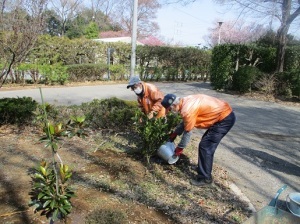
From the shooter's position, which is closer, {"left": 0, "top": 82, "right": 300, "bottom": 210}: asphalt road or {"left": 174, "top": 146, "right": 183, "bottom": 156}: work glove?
{"left": 174, "top": 146, "right": 183, "bottom": 156}: work glove

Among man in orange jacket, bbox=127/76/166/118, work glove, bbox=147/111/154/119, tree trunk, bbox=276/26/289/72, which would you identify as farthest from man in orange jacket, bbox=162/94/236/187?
tree trunk, bbox=276/26/289/72

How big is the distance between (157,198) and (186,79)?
57.3ft

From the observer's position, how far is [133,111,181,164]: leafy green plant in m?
4.24

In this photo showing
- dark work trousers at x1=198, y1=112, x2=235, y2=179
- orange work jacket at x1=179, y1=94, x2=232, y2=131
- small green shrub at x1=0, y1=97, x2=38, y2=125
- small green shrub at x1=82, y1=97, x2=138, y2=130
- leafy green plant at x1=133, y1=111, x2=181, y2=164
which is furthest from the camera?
small green shrub at x1=82, y1=97, x2=138, y2=130

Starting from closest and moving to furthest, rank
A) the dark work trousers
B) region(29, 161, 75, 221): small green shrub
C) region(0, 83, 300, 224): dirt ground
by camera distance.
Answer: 1. region(29, 161, 75, 221): small green shrub
2. region(0, 83, 300, 224): dirt ground
3. the dark work trousers

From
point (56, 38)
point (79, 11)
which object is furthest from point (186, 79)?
point (79, 11)

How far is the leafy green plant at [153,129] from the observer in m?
4.24

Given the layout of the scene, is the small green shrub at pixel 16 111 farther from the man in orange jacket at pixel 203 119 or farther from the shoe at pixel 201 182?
the shoe at pixel 201 182

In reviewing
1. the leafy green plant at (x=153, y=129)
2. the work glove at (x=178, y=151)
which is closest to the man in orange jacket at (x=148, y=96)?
the leafy green plant at (x=153, y=129)

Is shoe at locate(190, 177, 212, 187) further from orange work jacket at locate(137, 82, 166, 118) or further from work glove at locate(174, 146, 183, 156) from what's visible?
orange work jacket at locate(137, 82, 166, 118)

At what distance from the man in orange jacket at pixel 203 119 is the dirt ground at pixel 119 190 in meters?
0.34

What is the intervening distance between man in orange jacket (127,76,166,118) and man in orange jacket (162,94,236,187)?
0.75 meters

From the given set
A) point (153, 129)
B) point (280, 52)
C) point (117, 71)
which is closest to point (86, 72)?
point (117, 71)

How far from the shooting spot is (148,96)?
4789mm
